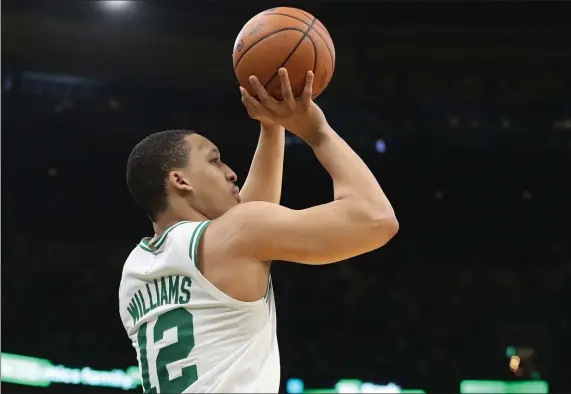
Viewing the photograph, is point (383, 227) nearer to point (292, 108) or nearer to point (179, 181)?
point (292, 108)

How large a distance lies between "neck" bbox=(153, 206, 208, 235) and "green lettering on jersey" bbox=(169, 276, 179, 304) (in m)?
0.23

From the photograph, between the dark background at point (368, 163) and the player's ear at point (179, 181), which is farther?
the dark background at point (368, 163)

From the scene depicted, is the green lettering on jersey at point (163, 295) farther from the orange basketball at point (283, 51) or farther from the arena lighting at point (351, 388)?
the arena lighting at point (351, 388)

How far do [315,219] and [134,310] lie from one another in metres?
0.67

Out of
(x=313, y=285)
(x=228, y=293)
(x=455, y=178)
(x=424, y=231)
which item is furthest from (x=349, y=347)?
(x=228, y=293)

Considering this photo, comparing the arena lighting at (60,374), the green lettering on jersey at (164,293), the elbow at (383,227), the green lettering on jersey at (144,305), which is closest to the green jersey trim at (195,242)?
the green lettering on jersey at (164,293)

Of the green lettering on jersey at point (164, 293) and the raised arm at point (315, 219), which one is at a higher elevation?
the raised arm at point (315, 219)

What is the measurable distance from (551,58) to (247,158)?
369 cm

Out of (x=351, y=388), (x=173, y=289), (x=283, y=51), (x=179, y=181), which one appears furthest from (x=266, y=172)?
(x=351, y=388)

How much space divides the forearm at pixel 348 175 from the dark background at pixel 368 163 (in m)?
6.24

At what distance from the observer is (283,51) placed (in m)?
2.25

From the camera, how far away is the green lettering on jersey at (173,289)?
2172 mm

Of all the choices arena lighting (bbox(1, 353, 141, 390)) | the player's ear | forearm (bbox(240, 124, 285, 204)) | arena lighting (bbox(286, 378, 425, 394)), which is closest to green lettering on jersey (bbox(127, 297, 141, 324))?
the player's ear

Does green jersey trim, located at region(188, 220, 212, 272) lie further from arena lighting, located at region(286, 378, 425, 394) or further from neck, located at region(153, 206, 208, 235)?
arena lighting, located at region(286, 378, 425, 394)
